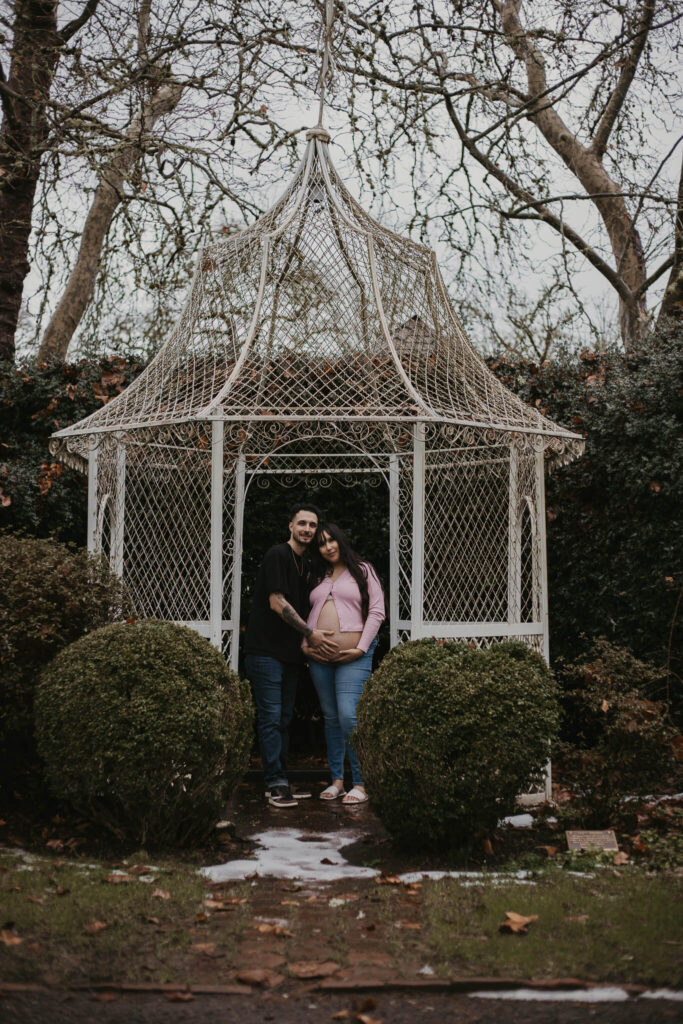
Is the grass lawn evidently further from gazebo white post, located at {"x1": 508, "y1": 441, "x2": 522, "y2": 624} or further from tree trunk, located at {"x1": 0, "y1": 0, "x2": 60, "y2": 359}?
tree trunk, located at {"x1": 0, "y1": 0, "x2": 60, "y2": 359}

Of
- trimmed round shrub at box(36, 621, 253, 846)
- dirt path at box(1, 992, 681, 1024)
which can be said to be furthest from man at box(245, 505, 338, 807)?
dirt path at box(1, 992, 681, 1024)

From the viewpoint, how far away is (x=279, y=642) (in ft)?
23.5

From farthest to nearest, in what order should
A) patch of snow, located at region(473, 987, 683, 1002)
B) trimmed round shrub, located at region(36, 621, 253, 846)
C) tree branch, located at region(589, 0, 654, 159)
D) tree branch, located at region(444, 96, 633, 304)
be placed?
tree branch, located at region(444, 96, 633, 304), tree branch, located at region(589, 0, 654, 159), trimmed round shrub, located at region(36, 621, 253, 846), patch of snow, located at region(473, 987, 683, 1002)

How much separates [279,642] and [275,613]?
199mm

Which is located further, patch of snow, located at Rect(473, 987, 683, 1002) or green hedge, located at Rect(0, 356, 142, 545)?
green hedge, located at Rect(0, 356, 142, 545)

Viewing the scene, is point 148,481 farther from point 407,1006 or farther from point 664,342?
point 407,1006

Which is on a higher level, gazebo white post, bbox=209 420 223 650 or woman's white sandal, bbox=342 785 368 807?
gazebo white post, bbox=209 420 223 650

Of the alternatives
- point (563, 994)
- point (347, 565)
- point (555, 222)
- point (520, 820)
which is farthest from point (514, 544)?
point (555, 222)

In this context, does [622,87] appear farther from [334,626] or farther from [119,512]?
[334,626]

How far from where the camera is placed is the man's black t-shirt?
7.11 m

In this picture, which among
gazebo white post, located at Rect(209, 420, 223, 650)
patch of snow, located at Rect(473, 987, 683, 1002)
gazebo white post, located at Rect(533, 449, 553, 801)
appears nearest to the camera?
patch of snow, located at Rect(473, 987, 683, 1002)

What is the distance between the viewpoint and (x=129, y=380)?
30.3ft

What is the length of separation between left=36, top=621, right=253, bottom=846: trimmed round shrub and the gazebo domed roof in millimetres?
1855

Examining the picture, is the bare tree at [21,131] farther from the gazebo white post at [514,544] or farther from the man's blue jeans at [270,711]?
the gazebo white post at [514,544]
